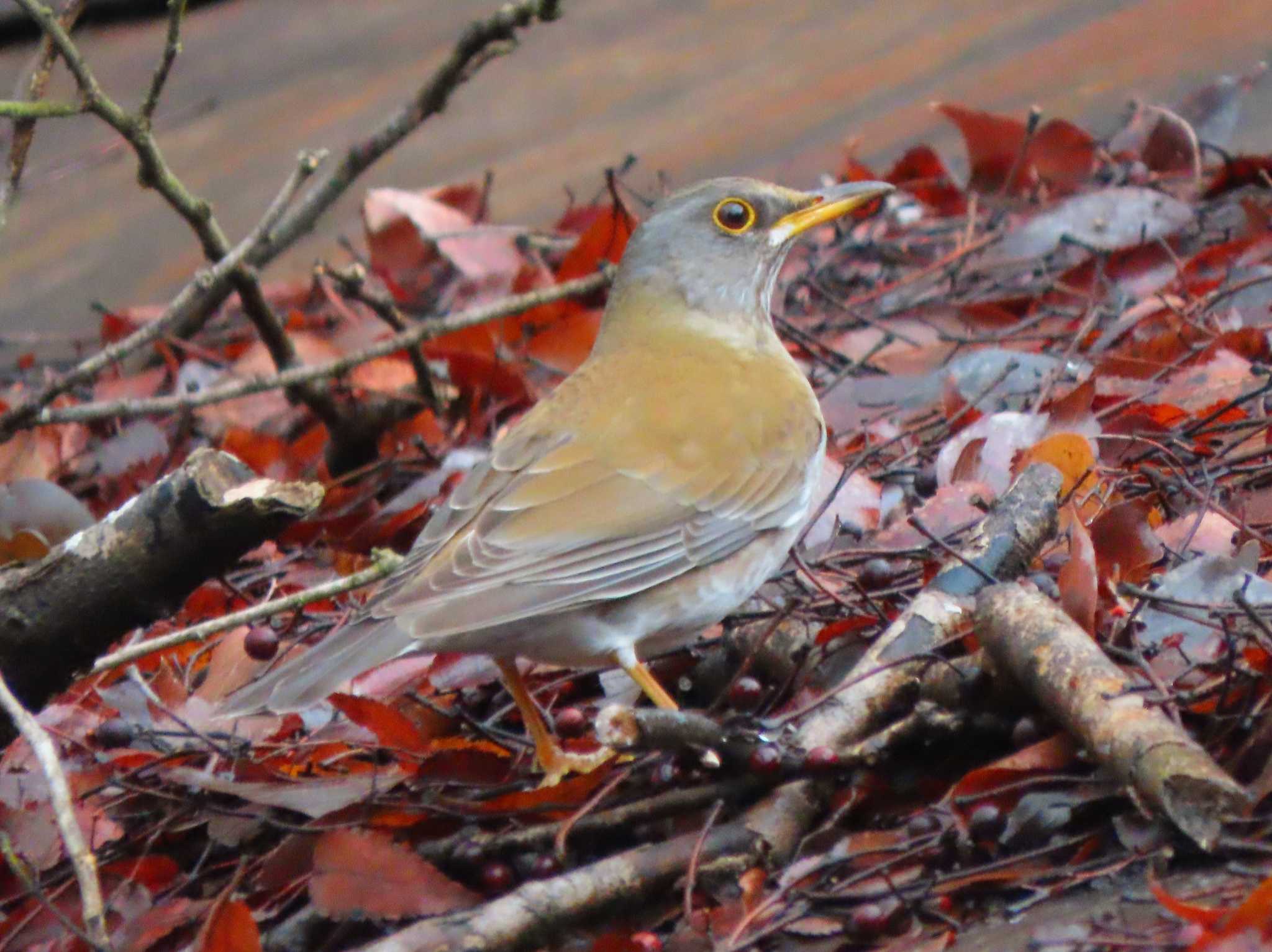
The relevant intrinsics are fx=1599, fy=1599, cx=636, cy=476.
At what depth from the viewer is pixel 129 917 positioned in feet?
10.7

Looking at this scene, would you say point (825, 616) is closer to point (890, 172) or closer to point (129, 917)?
point (129, 917)

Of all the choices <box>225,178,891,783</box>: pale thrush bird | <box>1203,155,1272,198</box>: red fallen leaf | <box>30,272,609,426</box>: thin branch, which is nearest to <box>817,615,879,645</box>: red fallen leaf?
<box>225,178,891,783</box>: pale thrush bird

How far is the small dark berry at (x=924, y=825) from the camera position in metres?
2.81

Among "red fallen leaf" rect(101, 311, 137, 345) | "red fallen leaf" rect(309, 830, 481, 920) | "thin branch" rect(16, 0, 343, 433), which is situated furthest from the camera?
"red fallen leaf" rect(101, 311, 137, 345)

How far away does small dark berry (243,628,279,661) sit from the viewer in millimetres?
3984

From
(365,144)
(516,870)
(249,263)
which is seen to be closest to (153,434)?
(249,263)

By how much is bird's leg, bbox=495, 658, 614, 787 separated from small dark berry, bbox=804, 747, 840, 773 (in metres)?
0.54

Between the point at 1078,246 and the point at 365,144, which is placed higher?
the point at 365,144

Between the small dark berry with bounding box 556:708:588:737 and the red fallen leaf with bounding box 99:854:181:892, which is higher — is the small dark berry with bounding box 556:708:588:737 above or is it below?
above

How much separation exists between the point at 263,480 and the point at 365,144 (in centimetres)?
278

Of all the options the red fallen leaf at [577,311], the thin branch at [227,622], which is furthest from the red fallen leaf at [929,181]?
the thin branch at [227,622]

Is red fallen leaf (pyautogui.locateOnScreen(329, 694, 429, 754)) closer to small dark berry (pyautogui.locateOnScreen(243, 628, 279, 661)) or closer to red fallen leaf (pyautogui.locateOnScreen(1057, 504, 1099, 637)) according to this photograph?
small dark berry (pyautogui.locateOnScreen(243, 628, 279, 661))

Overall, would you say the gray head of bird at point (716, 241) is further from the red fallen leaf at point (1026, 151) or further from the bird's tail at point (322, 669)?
the red fallen leaf at point (1026, 151)

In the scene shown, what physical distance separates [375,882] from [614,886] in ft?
1.56
